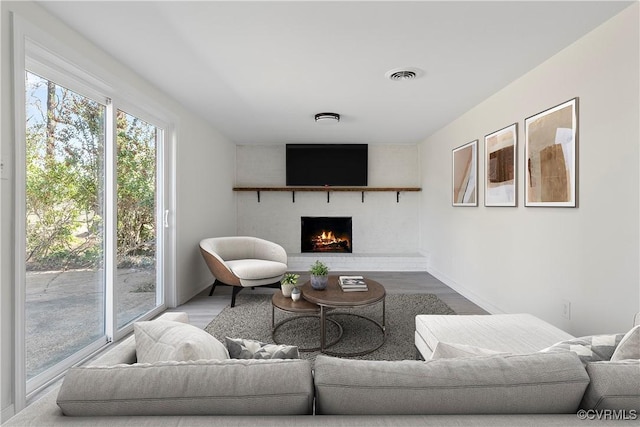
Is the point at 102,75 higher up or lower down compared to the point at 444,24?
lower down

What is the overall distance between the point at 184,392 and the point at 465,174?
3.79 m

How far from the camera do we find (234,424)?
75cm

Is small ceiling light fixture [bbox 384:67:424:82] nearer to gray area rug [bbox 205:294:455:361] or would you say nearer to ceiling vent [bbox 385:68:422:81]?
ceiling vent [bbox 385:68:422:81]

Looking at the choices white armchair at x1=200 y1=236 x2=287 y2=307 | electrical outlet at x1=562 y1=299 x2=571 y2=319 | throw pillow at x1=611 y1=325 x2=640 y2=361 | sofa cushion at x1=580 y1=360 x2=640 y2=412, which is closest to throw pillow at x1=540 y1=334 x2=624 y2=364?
throw pillow at x1=611 y1=325 x2=640 y2=361

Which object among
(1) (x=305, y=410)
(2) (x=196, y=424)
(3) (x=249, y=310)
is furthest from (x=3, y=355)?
(3) (x=249, y=310)

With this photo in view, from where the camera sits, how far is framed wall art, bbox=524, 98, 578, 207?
2156 millimetres

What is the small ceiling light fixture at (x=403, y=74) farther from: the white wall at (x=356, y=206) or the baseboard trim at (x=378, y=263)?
the baseboard trim at (x=378, y=263)

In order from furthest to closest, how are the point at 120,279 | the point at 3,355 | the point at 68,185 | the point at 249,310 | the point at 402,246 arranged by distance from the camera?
the point at 402,246
the point at 249,310
the point at 120,279
the point at 68,185
the point at 3,355

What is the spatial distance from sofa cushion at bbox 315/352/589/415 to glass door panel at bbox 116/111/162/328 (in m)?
2.52

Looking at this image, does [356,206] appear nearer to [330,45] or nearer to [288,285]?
[288,285]

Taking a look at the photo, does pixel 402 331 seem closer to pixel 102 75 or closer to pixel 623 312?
pixel 623 312

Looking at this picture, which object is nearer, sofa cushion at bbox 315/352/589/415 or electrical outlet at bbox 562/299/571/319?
sofa cushion at bbox 315/352/589/415

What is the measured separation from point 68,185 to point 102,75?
864 mm

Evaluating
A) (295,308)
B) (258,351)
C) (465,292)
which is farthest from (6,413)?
(465,292)
